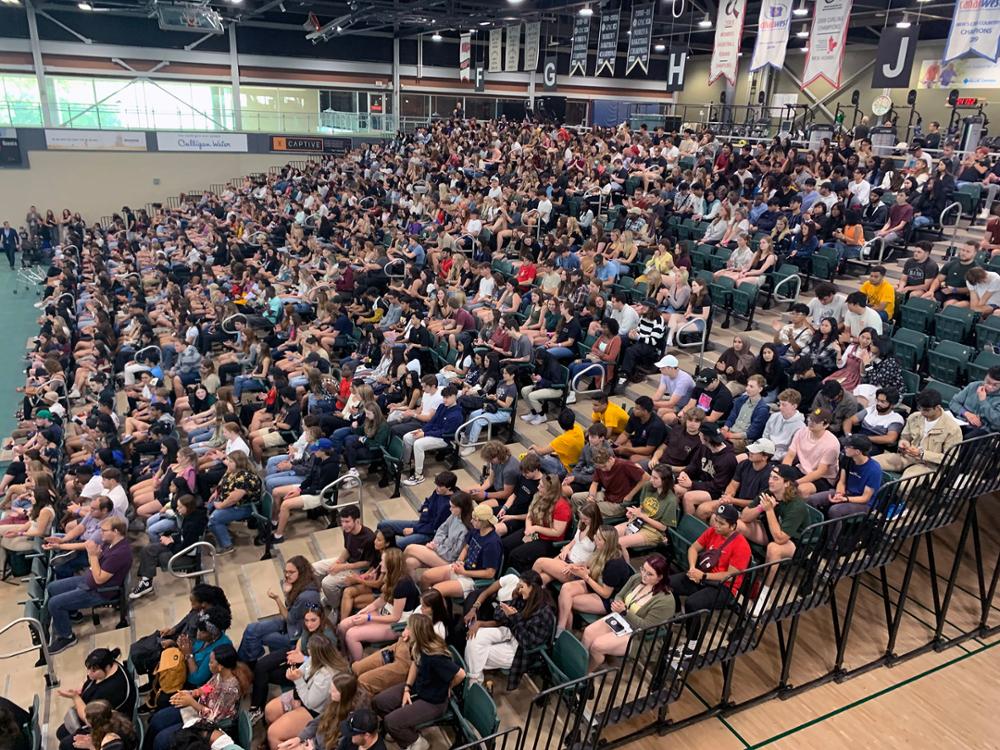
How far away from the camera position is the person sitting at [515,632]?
17.3ft

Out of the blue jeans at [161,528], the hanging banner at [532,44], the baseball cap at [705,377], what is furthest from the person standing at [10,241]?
the baseball cap at [705,377]

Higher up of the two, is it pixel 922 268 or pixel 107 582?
pixel 922 268

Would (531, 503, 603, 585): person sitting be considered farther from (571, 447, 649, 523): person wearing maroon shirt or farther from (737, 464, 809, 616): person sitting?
(737, 464, 809, 616): person sitting

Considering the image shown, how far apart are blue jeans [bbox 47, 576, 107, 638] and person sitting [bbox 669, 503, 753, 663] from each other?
530 centimetres

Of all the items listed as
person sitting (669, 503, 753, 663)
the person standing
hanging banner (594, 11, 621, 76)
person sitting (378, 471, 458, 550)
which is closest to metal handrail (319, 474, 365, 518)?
person sitting (378, 471, 458, 550)

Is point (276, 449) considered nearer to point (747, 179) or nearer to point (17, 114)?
point (747, 179)

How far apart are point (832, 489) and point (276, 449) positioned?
6.86 meters

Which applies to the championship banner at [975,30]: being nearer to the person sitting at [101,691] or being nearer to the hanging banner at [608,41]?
the hanging banner at [608,41]

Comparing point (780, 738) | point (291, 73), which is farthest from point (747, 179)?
point (291, 73)

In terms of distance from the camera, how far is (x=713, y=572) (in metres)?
5.62

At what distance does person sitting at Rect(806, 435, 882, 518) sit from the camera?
20.1 feet

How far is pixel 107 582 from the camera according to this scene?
670 centimetres

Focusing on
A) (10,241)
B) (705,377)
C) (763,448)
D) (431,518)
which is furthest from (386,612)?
(10,241)

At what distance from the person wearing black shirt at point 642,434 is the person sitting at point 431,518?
1.95 meters
